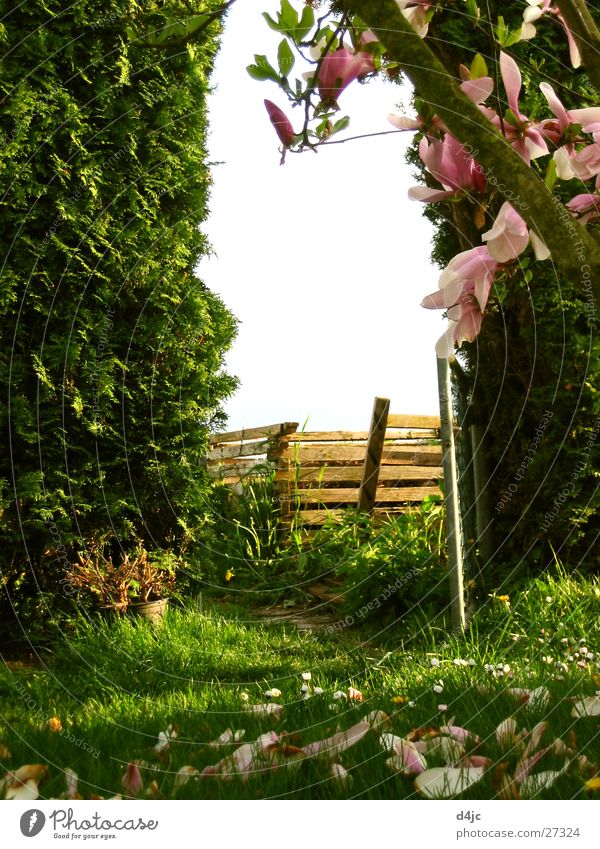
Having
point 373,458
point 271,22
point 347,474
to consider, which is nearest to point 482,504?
point 373,458

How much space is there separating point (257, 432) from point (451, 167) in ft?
23.1

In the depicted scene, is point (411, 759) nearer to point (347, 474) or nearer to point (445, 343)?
point (445, 343)

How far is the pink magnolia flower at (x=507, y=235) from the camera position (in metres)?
1.01

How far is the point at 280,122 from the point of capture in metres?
1.29

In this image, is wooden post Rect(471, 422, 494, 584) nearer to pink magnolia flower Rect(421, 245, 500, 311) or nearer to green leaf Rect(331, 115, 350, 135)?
green leaf Rect(331, 115, 350, 135)

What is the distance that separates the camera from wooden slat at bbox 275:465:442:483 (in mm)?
7375

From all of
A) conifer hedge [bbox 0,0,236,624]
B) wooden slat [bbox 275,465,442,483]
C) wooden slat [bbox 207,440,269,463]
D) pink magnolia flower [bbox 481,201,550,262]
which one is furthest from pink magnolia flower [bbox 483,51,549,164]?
wooden slat [bbox 207,440,269,463]

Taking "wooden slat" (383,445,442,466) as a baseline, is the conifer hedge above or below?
above

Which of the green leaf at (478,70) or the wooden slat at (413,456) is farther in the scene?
the wooden slat at (413,456)

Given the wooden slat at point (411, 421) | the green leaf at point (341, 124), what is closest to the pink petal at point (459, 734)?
the green leaf at point (341, 124)

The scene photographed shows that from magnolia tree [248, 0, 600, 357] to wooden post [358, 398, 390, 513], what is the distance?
19.4ft

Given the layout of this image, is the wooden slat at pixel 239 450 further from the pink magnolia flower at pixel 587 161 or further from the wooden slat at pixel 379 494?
the pink magnolia flower at pixel 587 161

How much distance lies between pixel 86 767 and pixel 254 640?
97.4 inches

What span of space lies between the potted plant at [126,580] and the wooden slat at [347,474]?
102 inches
